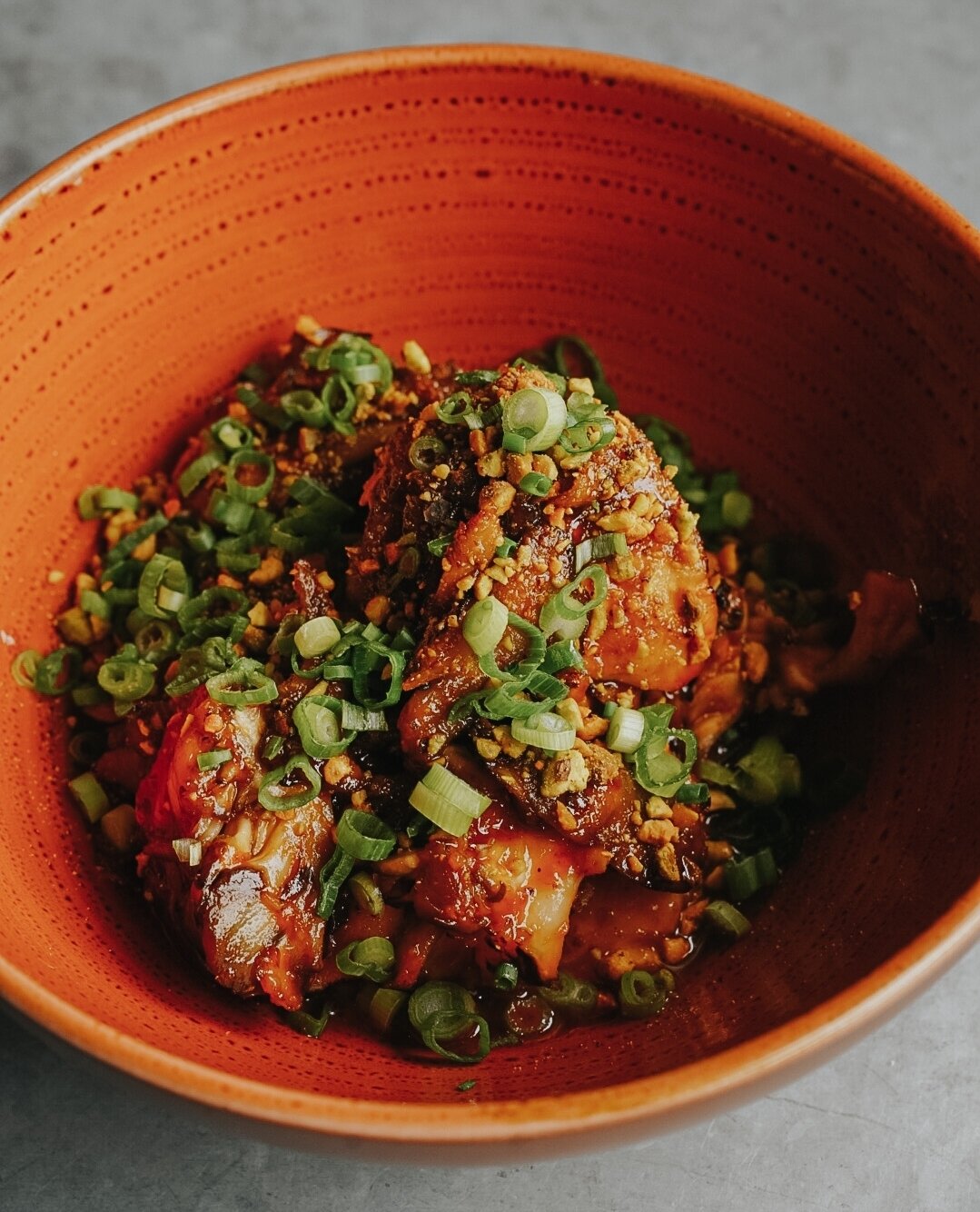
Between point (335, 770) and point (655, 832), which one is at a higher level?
point (655, 832)

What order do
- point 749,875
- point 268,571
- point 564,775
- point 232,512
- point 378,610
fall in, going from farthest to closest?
point 232,512
point 268,571
point 749,875
point 378,610
point 564,775

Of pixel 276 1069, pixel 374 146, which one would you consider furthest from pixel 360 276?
pixel 276 1069

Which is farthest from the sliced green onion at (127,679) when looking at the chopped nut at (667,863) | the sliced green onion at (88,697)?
the chopped nut at (667,863)

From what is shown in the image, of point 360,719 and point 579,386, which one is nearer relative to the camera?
point 360,719

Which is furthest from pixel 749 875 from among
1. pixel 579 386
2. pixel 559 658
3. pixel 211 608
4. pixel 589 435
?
pixel 211 608

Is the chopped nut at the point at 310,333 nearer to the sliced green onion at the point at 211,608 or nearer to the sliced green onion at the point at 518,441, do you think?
the sliced green onion at the point at 211,608

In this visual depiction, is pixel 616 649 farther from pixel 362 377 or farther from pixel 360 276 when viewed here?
pixel 360 276

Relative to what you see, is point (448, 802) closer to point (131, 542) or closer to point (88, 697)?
point (88, 697)
